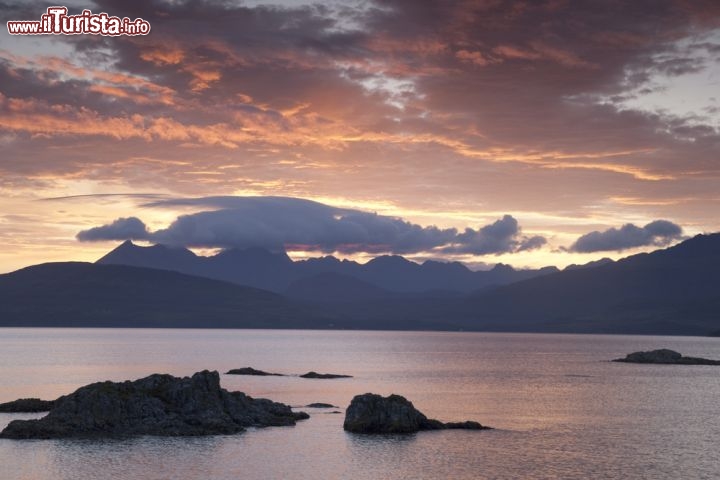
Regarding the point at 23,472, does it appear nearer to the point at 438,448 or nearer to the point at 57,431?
the point at 57,431

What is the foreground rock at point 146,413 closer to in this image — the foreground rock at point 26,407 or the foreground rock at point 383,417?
the foreground rock at point 383,417

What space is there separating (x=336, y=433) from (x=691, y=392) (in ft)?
336

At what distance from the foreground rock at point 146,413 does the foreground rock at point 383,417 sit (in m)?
10.4

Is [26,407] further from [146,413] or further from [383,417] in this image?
[383,417]

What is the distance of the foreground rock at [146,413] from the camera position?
94.6 meters

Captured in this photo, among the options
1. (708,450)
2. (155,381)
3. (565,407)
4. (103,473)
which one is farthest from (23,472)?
(565,407)

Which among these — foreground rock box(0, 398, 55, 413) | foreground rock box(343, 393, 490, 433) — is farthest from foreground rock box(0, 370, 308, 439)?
foreground rock box(0, 398, 55, 413)

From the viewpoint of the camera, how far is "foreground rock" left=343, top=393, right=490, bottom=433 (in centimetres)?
10262

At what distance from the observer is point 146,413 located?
99.1m

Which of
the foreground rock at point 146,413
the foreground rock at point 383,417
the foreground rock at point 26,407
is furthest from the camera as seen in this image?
the foreground rock at point 26,407

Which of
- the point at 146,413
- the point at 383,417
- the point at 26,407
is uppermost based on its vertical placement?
the point at 146,413

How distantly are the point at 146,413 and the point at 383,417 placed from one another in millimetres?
29599

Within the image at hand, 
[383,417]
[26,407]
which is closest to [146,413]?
[26,407]

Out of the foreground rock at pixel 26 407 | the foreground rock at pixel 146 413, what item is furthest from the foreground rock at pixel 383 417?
the foreground rock at pixel 26 407
